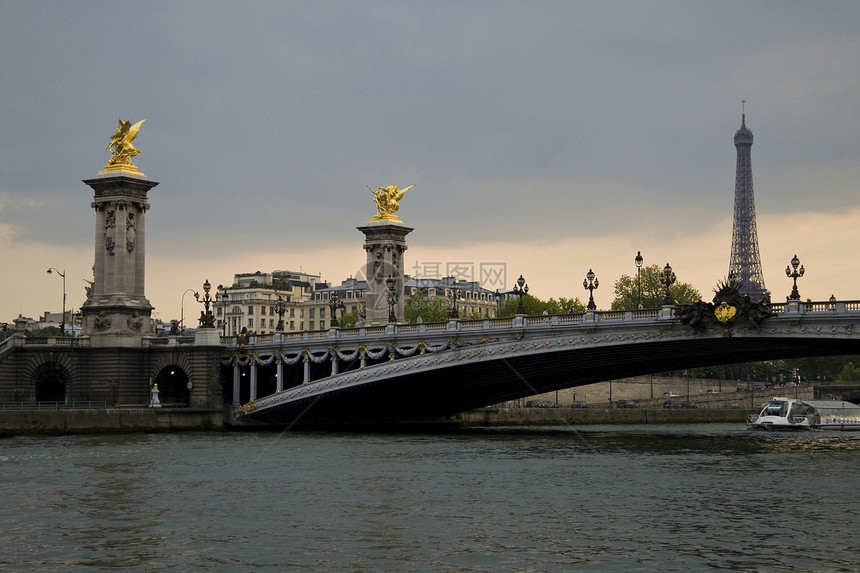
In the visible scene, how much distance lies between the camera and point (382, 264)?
→ 90938mm

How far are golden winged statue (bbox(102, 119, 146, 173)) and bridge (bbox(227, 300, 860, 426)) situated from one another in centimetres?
1246

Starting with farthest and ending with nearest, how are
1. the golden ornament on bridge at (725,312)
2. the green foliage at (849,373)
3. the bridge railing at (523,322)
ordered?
1. the green foliage at (849,373)
2. the golden ornament on bridge at (725,312)
3. the bridge railing at (523,322)

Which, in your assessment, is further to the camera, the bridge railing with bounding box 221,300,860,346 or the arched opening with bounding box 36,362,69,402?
the arched opening with bounding box 36,362,69,402

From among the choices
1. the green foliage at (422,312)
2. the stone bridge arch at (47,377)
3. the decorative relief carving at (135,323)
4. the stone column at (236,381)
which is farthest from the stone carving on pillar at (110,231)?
the green foliage at (422,312)

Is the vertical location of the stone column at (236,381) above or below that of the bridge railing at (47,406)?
above

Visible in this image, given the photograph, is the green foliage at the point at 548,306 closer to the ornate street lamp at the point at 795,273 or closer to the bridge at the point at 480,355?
the bridge at the point at 480,355

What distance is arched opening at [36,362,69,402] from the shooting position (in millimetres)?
72438

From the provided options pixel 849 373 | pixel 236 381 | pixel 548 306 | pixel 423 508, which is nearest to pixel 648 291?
pixel 548 306

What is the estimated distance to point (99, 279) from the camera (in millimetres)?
74500

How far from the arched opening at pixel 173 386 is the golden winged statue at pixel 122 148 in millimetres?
11994

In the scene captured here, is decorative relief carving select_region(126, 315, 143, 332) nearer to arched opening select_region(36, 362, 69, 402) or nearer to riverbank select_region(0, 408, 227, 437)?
arched opening select_region(36, 362, 69, 402)

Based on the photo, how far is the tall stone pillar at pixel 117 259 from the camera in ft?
242

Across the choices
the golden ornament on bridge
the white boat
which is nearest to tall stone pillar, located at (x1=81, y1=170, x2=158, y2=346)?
the golden ornament on bridge

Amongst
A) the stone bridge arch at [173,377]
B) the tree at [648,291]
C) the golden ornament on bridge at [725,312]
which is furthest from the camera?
the tree at [648,291]
